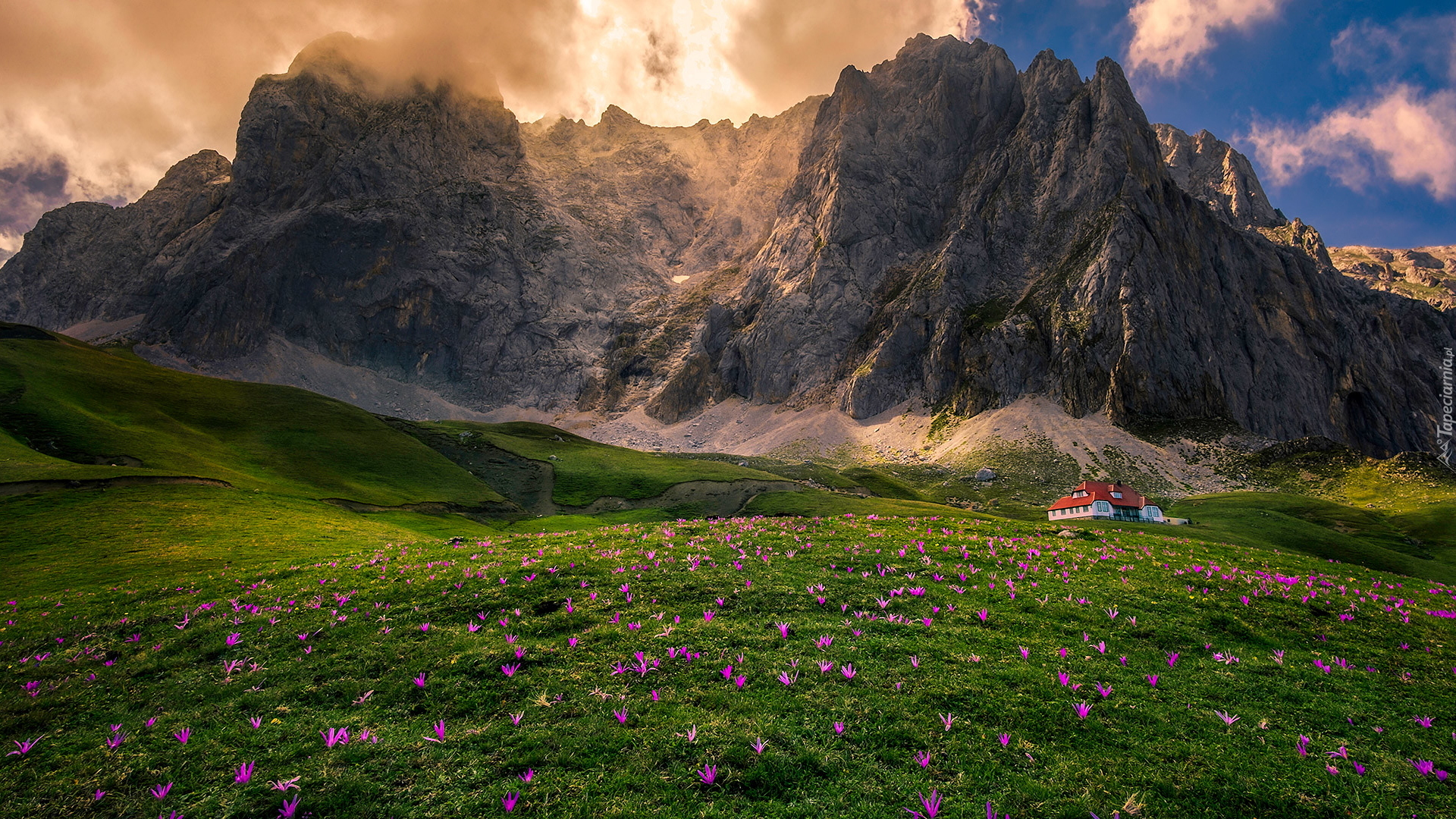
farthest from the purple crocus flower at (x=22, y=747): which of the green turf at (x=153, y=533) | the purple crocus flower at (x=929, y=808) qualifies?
the green turf at (x=153, y=533)

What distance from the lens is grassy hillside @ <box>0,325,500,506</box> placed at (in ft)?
167

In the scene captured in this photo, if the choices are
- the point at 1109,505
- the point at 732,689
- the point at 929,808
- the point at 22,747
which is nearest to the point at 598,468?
the point at 1109,505

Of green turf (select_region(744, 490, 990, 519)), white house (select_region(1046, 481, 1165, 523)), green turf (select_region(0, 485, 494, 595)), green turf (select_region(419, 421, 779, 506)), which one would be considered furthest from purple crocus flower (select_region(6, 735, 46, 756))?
white house (select_region(1046, 481, 1165, 523))

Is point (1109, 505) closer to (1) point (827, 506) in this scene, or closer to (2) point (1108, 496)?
(2) point (1108, 496)

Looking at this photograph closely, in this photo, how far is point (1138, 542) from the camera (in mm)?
26719

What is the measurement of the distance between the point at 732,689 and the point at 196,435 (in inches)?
3175

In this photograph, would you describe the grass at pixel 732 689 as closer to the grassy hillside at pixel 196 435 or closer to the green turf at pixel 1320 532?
the grassy hillside at pixel 196 435

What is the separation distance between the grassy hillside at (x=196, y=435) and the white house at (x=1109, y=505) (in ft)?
278

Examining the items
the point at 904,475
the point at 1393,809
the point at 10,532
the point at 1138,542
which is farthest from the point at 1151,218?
the point at 10,532

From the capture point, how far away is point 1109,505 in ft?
282

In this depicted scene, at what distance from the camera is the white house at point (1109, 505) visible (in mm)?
85500

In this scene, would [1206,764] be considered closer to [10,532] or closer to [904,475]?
[10,532]

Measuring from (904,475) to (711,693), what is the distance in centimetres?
15996

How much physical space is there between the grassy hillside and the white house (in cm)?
8488
